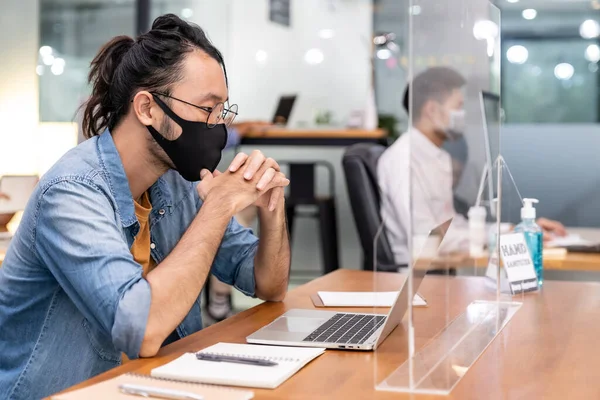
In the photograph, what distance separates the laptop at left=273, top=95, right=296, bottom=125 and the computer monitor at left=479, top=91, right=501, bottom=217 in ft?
13.7

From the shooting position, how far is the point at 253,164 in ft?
5.32

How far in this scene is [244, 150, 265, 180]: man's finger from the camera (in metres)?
1.60

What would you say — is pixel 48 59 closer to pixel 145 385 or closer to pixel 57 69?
pixel 57 69

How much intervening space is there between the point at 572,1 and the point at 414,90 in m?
4.31

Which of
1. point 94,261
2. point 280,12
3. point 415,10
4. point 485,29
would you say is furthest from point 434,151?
point 280,12

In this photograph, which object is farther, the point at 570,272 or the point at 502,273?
the point at 570,272

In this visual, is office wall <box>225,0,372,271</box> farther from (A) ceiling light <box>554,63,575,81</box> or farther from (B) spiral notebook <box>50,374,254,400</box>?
(B) spiral notebook <box>50,374,254,400</box>

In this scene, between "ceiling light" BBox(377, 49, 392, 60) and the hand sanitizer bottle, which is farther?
"ceiling light" BBox(377, 49, 392, 60)

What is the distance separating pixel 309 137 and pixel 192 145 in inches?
140

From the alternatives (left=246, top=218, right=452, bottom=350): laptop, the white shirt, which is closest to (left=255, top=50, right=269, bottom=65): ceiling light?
(left=246, top=218, right=452, bottom=350): laptop

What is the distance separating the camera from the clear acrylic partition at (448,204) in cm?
110

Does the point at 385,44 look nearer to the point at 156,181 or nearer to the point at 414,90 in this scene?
the point at 156,181

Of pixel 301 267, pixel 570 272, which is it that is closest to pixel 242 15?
pixel 301 267

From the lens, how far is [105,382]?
3.69 ft
